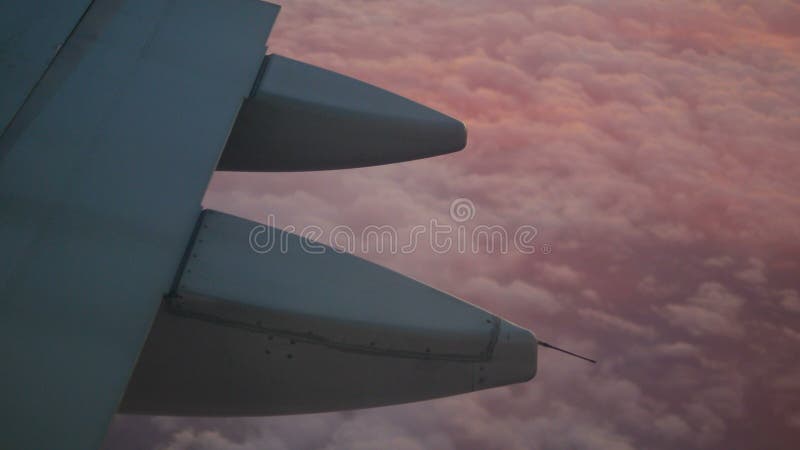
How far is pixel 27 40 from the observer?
16.2 ft

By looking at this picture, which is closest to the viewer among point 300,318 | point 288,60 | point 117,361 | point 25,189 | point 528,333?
point 117,361

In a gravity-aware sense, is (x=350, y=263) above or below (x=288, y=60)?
below

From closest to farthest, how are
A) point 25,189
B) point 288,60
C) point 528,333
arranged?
point 25,189, point 528,333, point 288,60

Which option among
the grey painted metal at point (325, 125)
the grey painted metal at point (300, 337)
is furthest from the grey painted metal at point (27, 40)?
the grey painted metal at point (300, 337)

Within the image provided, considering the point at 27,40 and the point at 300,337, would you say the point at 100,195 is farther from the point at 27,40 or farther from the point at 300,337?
the point at 27,40

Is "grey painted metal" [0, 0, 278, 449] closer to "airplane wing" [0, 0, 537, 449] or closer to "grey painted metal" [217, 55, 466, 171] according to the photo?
"airplane wing" [0, 0, 537, 449]

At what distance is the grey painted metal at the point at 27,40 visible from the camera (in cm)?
457

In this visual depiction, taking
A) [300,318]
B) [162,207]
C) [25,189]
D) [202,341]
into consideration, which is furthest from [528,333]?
[25,189]

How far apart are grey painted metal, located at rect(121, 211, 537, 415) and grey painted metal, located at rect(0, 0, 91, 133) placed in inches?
51.6

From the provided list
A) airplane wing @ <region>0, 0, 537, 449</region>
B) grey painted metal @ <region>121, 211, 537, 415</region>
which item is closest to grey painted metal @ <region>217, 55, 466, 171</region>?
airplane wing @ <region>0, 0, 537, 449</region>

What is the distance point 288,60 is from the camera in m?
5.72

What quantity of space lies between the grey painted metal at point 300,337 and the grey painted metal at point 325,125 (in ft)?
4.72

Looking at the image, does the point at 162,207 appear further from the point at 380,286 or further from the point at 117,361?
the point at 380,286

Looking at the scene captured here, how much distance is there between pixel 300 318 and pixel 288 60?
6.88ft
